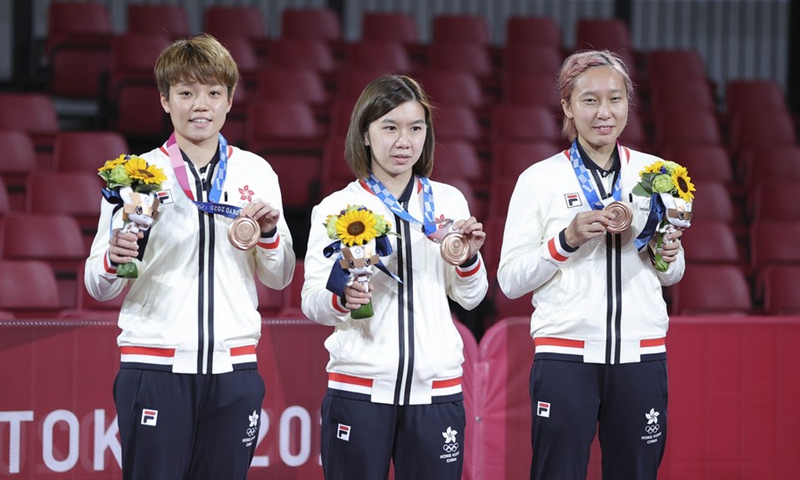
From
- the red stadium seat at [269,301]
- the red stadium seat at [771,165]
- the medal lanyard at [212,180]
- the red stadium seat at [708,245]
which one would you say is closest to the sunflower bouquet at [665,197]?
the medal lanyard at [212,180]

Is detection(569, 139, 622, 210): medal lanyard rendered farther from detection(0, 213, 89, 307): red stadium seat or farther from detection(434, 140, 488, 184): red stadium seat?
detection(434, 140, 488, 184): red stadium seat

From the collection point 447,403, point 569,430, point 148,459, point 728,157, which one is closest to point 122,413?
point 148,459

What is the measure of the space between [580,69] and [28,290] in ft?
10.7

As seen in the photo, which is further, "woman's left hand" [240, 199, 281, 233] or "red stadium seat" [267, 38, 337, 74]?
"red stadium seat" [267, 38, 337, 74]

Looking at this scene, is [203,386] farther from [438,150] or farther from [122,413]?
[438,150]

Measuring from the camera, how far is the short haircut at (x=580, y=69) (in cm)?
348

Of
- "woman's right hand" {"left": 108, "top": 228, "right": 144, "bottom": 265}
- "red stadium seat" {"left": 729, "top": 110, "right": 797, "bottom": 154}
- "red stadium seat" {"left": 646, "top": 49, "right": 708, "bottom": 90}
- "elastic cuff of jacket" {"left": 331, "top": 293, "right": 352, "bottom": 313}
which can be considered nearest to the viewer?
"woman's right hand" {"left": 108, "top": 228, "right": 144, "bottom": 265}

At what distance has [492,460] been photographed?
433cm

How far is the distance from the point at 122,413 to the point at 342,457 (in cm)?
67

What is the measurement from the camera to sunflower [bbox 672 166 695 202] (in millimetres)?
3266

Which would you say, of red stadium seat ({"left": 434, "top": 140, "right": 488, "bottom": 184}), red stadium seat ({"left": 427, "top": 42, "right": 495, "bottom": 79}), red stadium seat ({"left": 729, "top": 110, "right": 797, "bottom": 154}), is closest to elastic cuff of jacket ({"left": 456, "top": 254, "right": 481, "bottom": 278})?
red stadium seat ({"left": 434, "top": 140, "right": 488, "bottom": 184})

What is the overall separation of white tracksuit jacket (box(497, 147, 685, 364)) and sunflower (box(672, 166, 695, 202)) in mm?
143

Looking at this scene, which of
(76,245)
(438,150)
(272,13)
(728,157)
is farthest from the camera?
(272,13)

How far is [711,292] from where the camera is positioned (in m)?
6.17
